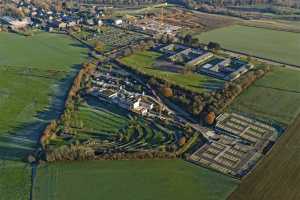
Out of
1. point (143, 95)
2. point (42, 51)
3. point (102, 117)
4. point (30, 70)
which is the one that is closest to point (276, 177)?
point (102, 117)

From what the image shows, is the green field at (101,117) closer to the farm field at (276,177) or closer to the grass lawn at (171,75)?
the grass lawn at (171,75)

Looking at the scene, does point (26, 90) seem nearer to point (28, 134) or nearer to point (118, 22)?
point (28, 134)

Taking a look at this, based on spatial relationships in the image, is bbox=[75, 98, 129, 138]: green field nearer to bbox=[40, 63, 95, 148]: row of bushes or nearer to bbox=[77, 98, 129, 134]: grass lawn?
bbox=[77, 98, 129, 134]: grass lawn

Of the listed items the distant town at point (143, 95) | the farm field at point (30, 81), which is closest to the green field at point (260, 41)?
the distant town at point (143, 95)

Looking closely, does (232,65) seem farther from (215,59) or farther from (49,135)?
(49,135)

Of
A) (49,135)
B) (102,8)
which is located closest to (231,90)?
(49,135)
